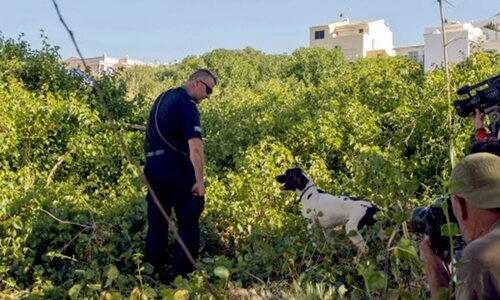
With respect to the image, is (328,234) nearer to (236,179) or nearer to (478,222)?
(236,179)

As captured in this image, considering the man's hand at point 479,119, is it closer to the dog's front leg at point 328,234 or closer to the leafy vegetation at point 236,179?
the leafy vegetation at point 236,179

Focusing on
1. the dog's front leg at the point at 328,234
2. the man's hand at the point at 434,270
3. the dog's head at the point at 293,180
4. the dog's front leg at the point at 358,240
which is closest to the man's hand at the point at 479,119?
the dog's front leg at the point at 358,240

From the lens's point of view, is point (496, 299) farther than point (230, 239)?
No

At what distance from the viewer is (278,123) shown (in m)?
8.12

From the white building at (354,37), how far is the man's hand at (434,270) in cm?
6219

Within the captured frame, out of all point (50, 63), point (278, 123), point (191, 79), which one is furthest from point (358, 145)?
point (50, 63)

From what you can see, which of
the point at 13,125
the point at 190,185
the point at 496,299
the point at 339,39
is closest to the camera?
the point at 496,299

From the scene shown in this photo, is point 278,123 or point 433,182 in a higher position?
point 278,123

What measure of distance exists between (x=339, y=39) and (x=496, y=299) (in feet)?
222

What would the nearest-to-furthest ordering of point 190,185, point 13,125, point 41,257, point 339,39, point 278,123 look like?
point 190,185 < point 41,257 < point 13,125 < point 278,123 < point 339,39

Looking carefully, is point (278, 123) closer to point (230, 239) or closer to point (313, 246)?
point (230, 239)

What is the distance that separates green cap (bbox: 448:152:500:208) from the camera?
1717 millimetres

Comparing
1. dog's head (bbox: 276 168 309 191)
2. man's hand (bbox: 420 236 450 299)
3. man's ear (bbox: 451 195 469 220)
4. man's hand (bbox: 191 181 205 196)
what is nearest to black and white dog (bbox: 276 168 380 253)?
dog's head (bbox: 276 168 309 191)

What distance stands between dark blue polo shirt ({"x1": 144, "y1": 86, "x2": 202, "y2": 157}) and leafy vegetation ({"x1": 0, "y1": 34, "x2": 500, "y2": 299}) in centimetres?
96
